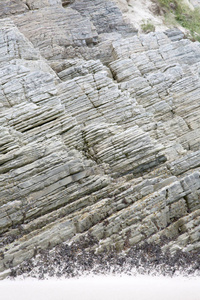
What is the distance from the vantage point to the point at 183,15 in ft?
120

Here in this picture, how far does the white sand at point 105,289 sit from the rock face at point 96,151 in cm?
174

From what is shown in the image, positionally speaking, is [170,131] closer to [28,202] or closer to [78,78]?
[78,78]

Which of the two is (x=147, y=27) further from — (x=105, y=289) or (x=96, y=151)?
(x=105, y=289)

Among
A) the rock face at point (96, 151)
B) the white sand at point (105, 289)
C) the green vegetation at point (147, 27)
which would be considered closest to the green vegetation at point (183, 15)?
the green vegetation at point (147, 27)

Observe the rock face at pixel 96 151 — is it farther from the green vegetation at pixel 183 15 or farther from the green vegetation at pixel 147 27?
the green vegetation at pixel 183 15

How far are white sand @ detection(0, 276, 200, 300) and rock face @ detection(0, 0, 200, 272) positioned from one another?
1.74 m

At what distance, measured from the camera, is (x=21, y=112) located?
64.8ft

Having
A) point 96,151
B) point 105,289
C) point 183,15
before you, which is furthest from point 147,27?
point 105,289

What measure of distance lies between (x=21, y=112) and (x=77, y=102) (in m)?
3.79

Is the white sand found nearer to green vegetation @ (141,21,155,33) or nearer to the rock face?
the rock face

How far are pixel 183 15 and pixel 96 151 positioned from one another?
80.7ft

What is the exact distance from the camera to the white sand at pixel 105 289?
15.2m

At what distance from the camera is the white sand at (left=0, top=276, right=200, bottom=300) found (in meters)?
15.2

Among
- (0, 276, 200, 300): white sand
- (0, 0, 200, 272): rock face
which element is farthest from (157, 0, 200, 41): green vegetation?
(0, 276, 200, 300): white sand
